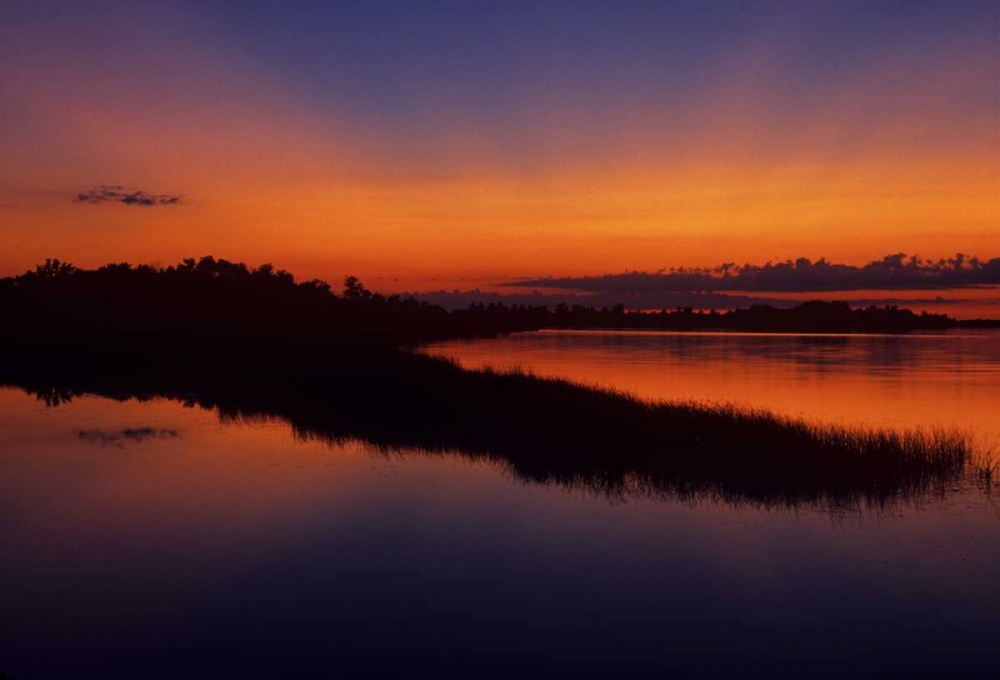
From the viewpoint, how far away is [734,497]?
55.4 feet

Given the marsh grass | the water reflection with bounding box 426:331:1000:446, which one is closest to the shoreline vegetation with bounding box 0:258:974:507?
the marsh grass

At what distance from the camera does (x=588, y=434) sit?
2314 cm

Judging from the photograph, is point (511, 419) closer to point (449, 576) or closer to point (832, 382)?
point (449, 576)

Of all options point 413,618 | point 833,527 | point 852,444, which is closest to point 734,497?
point 833,527

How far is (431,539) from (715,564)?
4952mm

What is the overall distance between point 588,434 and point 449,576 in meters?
11.2

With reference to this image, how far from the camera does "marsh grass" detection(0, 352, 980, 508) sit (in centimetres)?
1806

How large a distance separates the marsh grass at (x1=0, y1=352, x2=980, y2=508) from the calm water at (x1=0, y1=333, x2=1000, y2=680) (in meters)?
1.19

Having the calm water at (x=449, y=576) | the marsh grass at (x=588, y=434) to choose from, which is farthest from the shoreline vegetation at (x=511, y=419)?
the calm water at (x=449, y=576)

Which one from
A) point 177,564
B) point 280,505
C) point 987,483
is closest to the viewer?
point 177,564

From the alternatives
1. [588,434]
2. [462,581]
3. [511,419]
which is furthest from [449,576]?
[511,419]

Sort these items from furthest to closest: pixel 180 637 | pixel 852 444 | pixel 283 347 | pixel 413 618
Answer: pixel 283 347 → pixel 852 444 → pixel 413 618 → pixel 180 637

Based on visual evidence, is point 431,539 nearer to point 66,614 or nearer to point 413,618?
point 413,618

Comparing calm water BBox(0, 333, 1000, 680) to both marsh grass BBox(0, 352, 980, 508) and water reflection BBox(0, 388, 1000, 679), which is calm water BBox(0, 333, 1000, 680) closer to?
water reflection BBox(0, 388, 1000, 679)
